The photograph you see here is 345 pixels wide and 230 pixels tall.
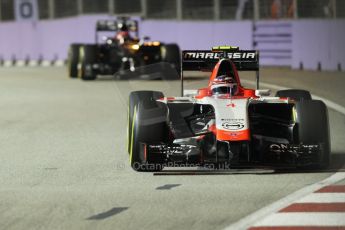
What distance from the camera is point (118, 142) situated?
12281 mm

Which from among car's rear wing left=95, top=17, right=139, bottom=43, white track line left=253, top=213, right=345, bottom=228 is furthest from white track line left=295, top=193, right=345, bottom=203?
car's rear wing left=95, top=17, right=139, bottom=43

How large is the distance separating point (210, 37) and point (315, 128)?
2090 centimetres

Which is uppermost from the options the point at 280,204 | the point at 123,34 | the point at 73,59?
the point at 280,204

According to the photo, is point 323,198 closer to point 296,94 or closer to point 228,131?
point 228,131

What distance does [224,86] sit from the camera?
10.2 m

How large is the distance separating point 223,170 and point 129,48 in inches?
642

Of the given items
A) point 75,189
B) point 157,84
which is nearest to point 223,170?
point 75,189

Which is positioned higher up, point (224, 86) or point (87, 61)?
point (224, 86)

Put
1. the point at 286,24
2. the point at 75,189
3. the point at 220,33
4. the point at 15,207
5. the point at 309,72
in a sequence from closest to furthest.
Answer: the point at 15,207 < the point at 75,189 < the point at 309,72 < the point at 286,24 < the point at 220,33

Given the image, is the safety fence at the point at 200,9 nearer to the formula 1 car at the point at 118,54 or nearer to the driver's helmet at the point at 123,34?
the formula 1 car at the point at 118,54

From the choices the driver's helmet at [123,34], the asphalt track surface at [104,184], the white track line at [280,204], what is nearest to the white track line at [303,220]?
the white track line at [280,204]

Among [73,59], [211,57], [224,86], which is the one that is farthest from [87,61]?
[224,86]

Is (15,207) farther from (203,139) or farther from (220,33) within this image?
(220,33)

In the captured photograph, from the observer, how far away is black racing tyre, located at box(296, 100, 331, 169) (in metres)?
9.55
